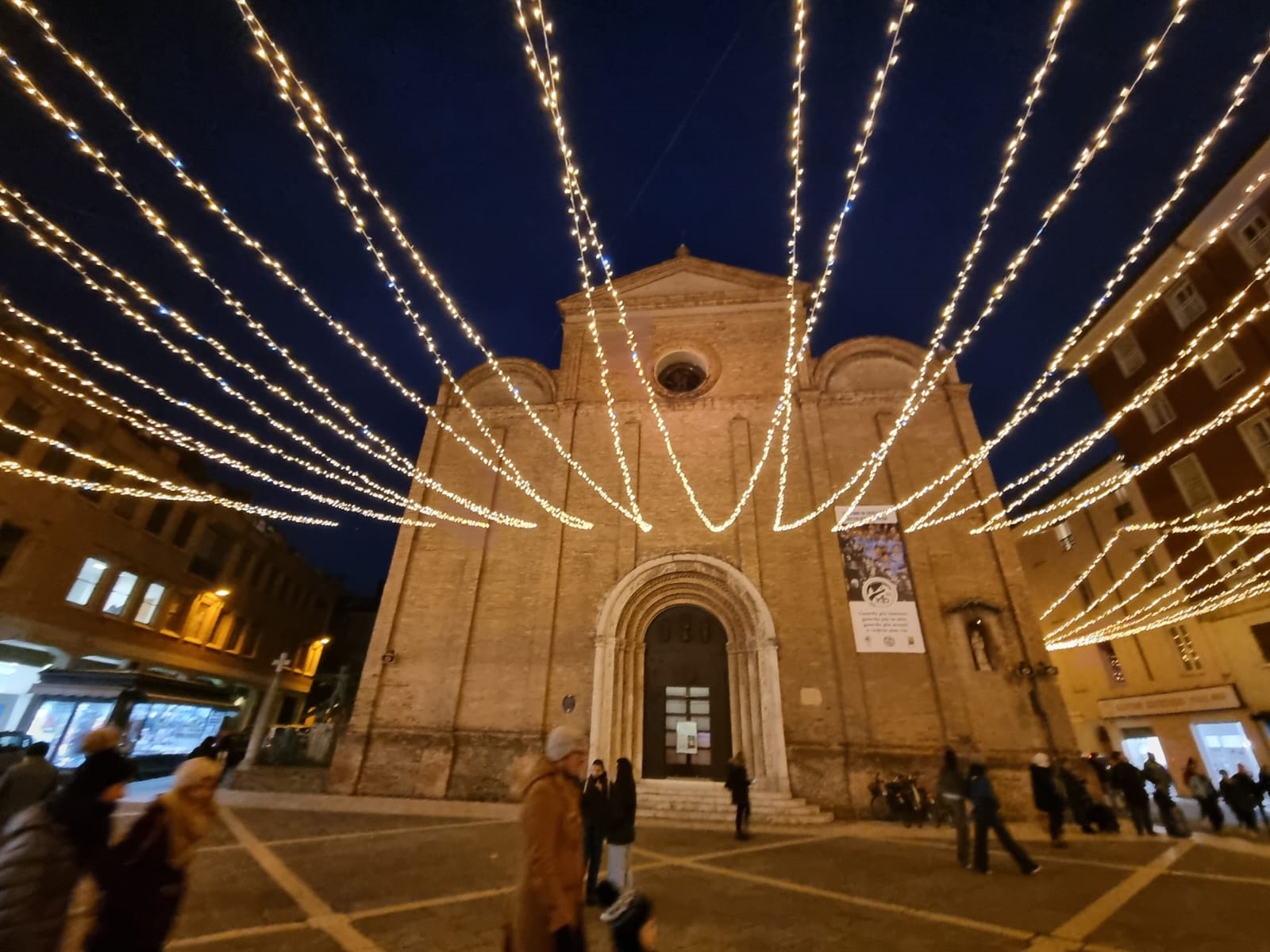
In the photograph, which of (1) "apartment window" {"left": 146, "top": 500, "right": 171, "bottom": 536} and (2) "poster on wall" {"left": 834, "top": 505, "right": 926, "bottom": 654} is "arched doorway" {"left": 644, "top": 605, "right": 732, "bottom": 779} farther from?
(1) "apartment window" {"left": 146, "top": 500, "right": 171, "bottom": 536}

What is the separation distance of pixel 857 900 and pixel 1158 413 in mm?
21107

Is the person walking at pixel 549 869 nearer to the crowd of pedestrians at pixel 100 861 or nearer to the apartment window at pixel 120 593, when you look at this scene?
the crowd of pedestrians at pixel 100 861

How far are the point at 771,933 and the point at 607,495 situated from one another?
10825 mm

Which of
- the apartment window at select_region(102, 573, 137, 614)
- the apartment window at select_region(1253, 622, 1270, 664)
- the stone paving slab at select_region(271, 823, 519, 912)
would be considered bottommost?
the stone paving slab at select_region(271, 823, 519, 912)

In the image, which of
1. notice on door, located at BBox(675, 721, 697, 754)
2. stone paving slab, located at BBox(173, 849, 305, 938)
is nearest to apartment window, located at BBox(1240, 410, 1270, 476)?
notice on door, located at BBox(675, 721, 697, 754)

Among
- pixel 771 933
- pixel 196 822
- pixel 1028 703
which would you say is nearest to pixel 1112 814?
pixel 1028 703

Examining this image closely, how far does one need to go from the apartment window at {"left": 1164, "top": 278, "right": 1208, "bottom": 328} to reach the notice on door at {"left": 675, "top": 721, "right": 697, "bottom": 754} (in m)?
19.5

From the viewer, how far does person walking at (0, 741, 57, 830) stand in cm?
503

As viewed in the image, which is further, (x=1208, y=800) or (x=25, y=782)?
(x=1208, y=800)

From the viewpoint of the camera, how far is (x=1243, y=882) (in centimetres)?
636

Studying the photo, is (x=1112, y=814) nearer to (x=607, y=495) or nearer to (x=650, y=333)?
(x=607, y=495)

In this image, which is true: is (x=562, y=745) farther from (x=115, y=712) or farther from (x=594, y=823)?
(x=115, y=712)

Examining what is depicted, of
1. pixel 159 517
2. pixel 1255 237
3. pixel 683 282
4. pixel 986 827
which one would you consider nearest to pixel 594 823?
pixel 986 827

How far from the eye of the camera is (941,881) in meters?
6.34
